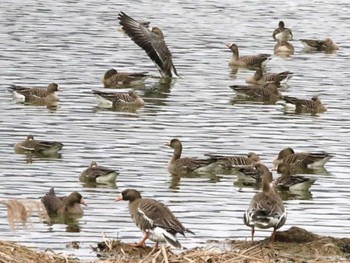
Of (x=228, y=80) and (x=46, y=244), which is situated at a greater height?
(x=46, y=244)

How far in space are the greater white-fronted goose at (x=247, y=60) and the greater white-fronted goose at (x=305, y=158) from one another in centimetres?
1426

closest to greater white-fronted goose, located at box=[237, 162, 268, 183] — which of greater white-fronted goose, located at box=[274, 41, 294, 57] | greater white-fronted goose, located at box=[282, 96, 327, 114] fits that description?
greater white-fronted goose, located at box=[282, 96, 327, 114]

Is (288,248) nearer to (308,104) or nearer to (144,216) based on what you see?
(144,216)

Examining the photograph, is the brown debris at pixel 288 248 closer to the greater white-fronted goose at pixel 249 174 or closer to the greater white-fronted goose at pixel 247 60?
the greater white-fronted goose at pixel 249 174

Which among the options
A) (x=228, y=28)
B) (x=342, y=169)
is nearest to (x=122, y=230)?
(x=342, y=169)

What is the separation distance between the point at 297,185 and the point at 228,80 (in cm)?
1407

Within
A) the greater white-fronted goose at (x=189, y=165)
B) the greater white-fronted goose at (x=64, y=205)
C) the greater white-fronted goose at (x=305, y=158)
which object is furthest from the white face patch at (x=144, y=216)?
the greater white-fronted goose at (x=305, y=158)

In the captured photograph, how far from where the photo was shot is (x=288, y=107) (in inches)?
1212

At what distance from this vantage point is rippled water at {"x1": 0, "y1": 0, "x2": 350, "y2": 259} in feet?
62.4

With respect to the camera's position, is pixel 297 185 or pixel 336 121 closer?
pixel 297 185

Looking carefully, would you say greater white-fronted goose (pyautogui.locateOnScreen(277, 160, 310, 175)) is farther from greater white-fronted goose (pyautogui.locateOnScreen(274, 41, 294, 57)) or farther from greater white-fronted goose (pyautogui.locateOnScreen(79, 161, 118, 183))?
greater white-fronted goose (pyautogui.locateOnScreen(274, 41, 294, 57))

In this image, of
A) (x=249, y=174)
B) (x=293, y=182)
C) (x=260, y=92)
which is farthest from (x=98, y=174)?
(x=260, y=92)

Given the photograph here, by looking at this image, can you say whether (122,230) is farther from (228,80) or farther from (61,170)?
(228,80)

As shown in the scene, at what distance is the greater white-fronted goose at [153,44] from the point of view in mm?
34469
